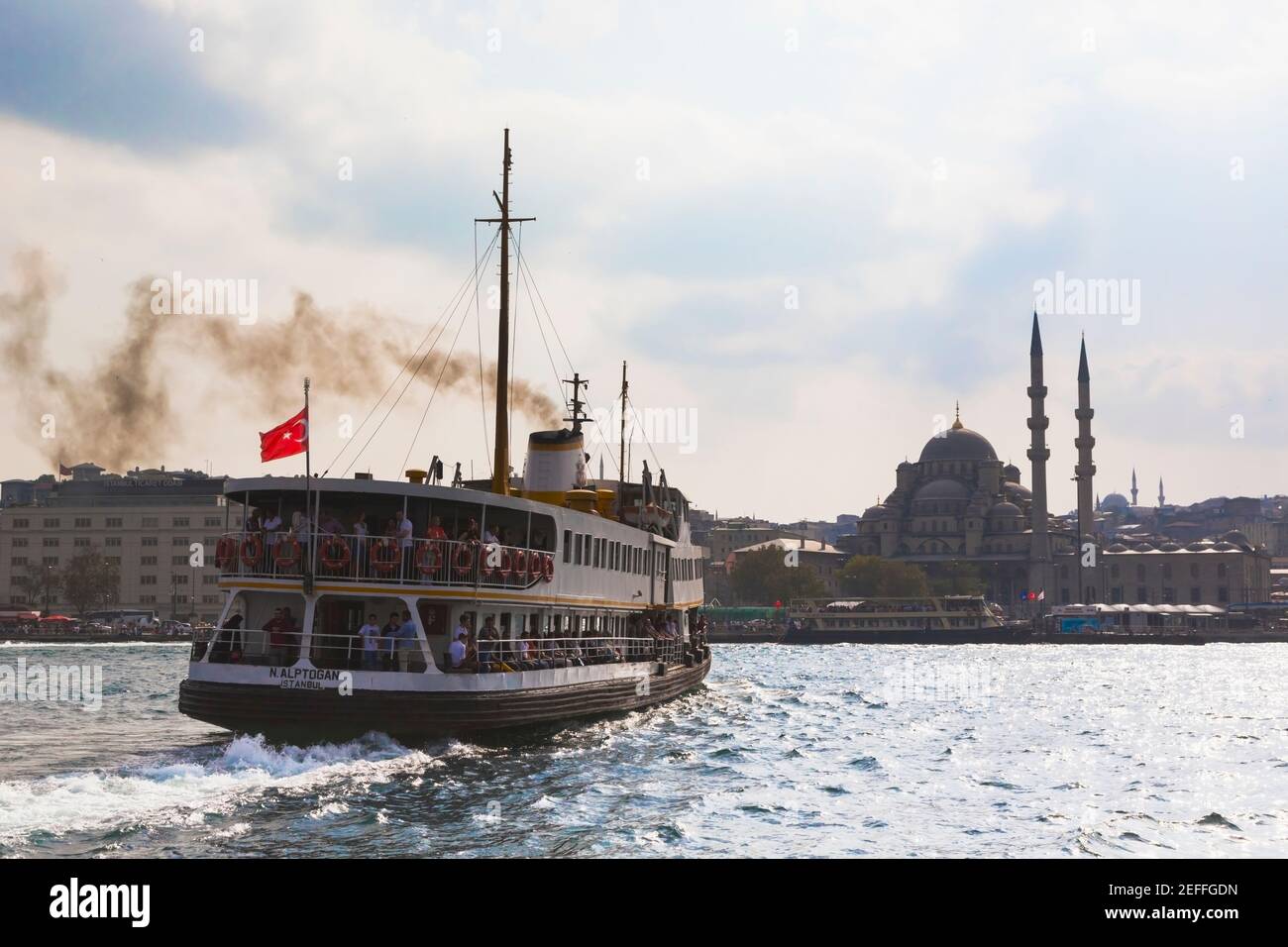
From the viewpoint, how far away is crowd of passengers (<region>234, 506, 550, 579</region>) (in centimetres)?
2528

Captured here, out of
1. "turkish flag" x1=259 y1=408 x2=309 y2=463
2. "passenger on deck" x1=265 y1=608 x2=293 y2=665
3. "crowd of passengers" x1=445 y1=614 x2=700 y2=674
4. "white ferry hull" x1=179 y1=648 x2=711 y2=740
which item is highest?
"turkish flag" x1=259 y1=408 x2=309 y2=463

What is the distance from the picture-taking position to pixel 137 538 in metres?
145

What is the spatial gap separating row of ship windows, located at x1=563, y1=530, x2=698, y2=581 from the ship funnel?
223 cm

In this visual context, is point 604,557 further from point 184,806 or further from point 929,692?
point 929,692

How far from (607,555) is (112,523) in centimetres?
12356

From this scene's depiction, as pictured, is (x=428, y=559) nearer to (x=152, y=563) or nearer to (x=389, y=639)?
(x=389, y=639)

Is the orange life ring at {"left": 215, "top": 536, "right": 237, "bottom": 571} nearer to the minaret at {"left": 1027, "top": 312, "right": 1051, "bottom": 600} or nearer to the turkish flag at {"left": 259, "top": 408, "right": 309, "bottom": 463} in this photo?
the turkish flag at {"left": 259, "top": 408, "right": 309, "bottom": 463}

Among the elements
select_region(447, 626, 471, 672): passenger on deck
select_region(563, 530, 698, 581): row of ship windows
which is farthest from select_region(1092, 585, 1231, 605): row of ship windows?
select_region(447, 626, 471, 672): passenger on deck

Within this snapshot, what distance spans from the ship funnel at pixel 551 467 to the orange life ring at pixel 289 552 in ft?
38.7

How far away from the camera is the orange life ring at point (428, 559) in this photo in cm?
2556

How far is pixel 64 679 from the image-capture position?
5788 cm

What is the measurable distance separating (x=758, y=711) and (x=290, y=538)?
67.6 feet

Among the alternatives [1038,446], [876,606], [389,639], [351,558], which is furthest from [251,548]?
[1038,446]
